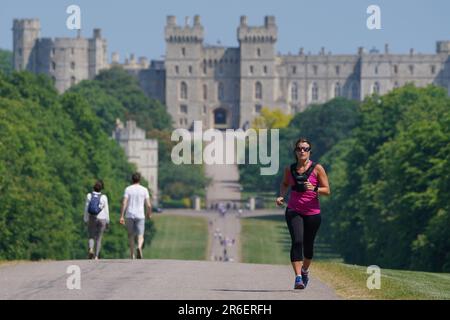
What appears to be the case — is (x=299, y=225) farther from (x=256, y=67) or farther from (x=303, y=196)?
(x=256, y=67)

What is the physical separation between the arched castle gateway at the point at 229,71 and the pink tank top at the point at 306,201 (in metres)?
152

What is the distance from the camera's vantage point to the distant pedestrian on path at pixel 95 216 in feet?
95.5

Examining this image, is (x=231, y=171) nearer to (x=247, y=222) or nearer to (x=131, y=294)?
(x=247, y=222)

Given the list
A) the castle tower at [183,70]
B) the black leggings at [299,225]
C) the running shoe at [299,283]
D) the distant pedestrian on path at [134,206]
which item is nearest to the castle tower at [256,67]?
the castle tower at [183,70]

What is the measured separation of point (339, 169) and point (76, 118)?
80.5 feet

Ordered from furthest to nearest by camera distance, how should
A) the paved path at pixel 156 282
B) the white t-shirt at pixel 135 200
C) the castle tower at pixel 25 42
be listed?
the castle tower at pixel 25 42 < the white t-shirt at pixel 135 200 < the paved path at pixel 156 282

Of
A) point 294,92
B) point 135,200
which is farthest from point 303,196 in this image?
point 294,92

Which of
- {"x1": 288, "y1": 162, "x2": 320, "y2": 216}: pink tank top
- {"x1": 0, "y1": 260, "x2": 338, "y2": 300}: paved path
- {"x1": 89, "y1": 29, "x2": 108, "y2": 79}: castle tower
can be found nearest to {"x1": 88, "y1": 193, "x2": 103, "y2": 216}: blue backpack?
{"x1": 0, "y1": 260, "x2": 338, "y2": 300}: paved path

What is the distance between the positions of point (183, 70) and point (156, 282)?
155390mm

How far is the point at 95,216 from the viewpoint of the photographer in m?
29.3

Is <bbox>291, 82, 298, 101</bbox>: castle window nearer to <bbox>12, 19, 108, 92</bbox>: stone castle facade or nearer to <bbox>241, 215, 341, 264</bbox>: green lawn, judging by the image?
<bbox>12, 19, 108, 92</bbox>: stone castle facade

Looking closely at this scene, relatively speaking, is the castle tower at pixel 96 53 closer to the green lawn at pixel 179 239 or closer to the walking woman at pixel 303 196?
the green lawn at pixel 179 239

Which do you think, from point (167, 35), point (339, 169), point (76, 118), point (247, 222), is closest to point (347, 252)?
point (76, 118)

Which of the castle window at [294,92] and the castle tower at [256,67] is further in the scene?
the castle window at [294,92]
